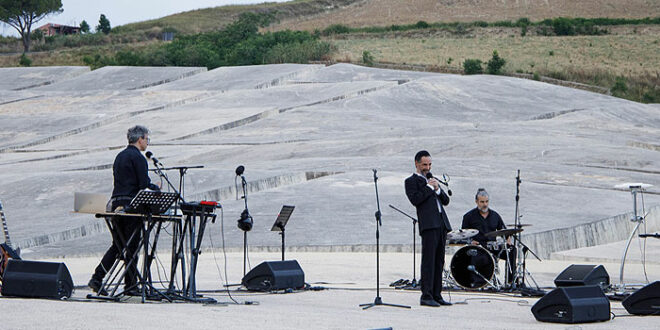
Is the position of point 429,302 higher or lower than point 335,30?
lower

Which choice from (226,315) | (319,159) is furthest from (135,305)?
(319,159)

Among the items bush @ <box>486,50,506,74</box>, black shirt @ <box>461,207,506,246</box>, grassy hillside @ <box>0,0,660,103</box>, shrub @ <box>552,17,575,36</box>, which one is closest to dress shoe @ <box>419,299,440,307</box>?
black shirt @ <box>461,207,506,246</box>

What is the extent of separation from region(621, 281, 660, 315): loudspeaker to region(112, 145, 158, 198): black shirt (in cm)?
484

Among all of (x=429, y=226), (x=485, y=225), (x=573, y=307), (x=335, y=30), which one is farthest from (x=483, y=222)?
(x=335, y=30)

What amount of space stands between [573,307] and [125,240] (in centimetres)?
435

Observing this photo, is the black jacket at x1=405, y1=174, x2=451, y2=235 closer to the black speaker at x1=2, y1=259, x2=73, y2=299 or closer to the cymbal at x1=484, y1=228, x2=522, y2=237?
the cymbal at x1=484, y1=228, x2=522, y2=237

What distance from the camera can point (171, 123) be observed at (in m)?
35.7

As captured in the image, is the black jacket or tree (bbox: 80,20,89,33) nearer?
the black jacket

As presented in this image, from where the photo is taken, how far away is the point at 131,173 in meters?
9.69

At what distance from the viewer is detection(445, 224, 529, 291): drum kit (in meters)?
11.1

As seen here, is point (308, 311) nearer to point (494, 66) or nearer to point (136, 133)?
point (136, 133)

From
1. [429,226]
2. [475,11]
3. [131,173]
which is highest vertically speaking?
[475,11]

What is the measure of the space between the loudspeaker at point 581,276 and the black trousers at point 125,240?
463 cm

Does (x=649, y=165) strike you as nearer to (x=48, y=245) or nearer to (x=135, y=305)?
→ (x=48, y=245)
